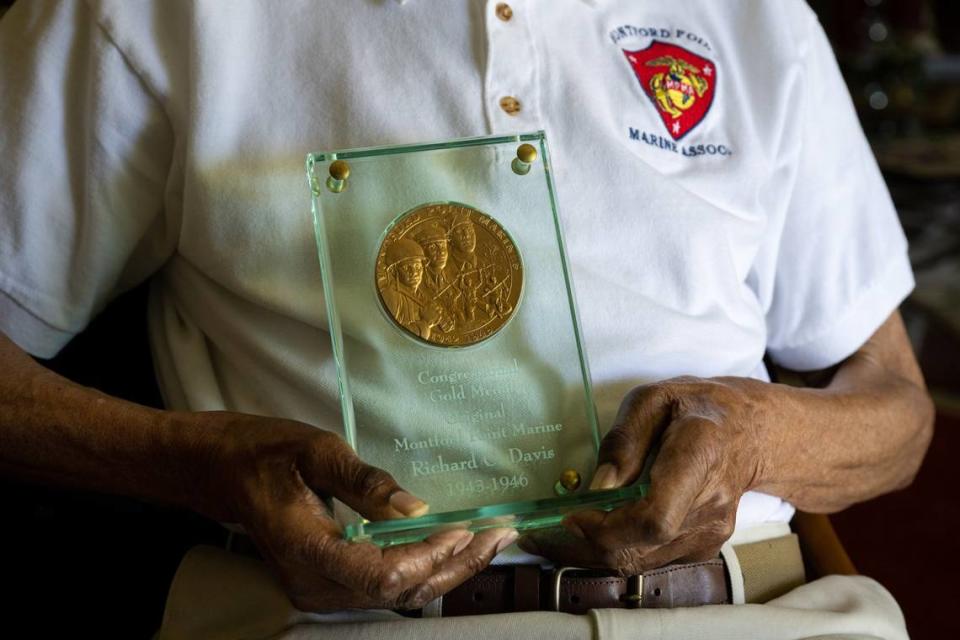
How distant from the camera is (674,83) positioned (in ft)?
3.06

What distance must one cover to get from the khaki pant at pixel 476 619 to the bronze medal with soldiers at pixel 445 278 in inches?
8.8

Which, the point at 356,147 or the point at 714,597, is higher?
the point at 356,147

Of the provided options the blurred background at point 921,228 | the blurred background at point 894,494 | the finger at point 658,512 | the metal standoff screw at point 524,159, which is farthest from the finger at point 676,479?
the blurred background at point 921,228

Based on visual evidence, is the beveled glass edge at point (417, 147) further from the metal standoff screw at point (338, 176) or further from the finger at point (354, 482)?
the finger at point (354, 482)

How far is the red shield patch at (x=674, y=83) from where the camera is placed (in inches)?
36.5

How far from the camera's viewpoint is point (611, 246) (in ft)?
2.85

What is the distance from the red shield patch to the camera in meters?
0.93

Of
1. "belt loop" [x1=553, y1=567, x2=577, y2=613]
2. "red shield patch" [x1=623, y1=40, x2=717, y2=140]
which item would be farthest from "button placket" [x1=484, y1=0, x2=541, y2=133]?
"belt loop" [x1=553, y1=567, x2=577, y2=613]

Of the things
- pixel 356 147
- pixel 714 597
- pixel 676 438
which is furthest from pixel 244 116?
pixel 714 597

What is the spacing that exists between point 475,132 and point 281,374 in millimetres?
259

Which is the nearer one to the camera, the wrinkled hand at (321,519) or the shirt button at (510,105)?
the wrinkled hand at (321,519)

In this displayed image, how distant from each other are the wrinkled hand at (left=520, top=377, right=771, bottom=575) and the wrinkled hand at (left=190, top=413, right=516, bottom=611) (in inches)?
3.2

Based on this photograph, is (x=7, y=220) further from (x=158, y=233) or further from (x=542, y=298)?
(x=542, y=298)

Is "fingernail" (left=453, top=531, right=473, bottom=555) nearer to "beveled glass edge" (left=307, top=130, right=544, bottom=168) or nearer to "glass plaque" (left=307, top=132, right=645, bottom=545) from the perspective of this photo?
"glass plaque" (left=307, top=132, right=645, bottom=545)
